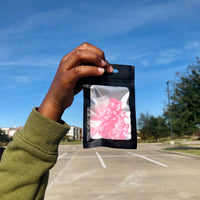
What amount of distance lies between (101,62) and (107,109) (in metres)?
0.24

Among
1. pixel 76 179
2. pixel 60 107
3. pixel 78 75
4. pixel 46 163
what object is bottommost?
pixel 76 179

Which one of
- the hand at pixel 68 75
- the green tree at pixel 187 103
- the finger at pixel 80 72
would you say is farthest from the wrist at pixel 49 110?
the green tree at pixel 187 103

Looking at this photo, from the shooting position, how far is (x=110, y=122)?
1.01 meters

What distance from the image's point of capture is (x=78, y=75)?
0.80m

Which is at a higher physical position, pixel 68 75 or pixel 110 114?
pixel 68 75

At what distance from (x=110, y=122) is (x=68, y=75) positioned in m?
0.33

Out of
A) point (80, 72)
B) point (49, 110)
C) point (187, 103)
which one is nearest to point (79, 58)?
point (80, 72)

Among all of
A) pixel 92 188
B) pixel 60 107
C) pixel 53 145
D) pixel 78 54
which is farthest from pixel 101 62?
pixel 92 188

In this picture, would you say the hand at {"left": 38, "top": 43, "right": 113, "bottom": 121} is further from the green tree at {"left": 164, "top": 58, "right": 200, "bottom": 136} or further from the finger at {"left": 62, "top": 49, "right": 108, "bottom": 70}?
the green tree at {"left": 164, "top": 58, "right": 200, "bottom": 136}

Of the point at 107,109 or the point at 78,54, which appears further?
the point at 107,109

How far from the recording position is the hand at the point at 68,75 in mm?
798

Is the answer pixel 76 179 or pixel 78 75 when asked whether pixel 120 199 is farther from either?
pixel 78 75

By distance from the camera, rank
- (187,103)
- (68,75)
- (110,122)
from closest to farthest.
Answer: (68,75), (110,122), (187,103)

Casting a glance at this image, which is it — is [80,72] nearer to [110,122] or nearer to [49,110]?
[49,110]
